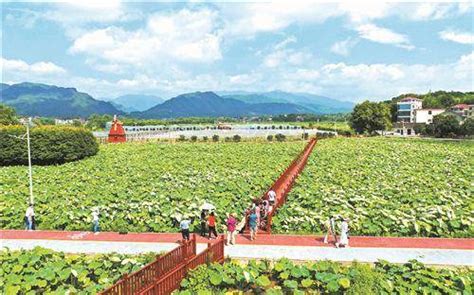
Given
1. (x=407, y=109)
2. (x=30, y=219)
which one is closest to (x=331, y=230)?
(x=30, y=219)

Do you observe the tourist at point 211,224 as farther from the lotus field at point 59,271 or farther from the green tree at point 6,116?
the green tree at point 6,116

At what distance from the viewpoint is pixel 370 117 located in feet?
264

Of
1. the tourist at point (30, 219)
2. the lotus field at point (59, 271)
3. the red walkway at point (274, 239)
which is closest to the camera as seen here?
the lotus field at point (59, 271)

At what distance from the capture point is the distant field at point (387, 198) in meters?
15.9

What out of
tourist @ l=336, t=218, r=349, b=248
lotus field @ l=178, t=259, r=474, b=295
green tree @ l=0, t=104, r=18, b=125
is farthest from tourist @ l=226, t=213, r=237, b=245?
green tree @ l=0, t=104, r=18, b=125

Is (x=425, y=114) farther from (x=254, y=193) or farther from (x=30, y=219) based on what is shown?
(x=30, y=219)

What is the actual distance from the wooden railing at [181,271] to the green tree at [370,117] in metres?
72.6

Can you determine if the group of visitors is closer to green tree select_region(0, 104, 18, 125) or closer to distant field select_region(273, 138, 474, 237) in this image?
distant field select_region(273, 138, 474, 237)

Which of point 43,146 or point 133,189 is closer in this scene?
point 133,189

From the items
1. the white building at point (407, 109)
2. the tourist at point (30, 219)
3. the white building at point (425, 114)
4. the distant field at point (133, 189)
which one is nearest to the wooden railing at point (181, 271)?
the distant field at point (133, 189)

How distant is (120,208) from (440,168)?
21775mm

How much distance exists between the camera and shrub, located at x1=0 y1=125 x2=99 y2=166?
35.1 meters

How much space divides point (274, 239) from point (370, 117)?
230 ft

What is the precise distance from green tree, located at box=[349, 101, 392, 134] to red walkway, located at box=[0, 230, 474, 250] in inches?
2696
